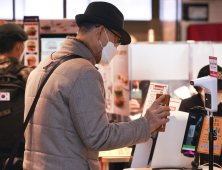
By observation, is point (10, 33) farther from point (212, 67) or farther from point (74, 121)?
point (212, 67)

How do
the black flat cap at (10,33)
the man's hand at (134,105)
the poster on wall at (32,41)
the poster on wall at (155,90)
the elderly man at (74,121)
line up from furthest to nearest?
the man's hand at (134,105)
the poster on wall at (32,41)
the black flat cap at (10,33)
the poster on wall at (155,90)
the elderly man at (74,121)

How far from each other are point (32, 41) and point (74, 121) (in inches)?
86.1

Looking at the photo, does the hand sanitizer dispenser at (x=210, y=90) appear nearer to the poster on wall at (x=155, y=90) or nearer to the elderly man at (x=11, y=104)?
the poster on wall at (x=155, y=90)

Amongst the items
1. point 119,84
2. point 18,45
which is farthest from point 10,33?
point 119,84

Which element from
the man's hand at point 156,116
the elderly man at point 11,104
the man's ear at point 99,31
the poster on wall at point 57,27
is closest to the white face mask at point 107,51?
the man's ear at point 99,31

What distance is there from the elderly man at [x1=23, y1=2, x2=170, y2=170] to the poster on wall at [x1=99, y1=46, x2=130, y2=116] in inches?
70.5

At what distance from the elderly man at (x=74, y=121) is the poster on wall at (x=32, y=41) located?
184 centimetres

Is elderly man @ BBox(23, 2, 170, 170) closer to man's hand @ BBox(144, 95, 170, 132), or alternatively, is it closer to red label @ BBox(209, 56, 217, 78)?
man's hand @ BBox(144, 95, 170, 132)

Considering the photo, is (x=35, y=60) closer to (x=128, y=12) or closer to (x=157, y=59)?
(x=157, y=59)

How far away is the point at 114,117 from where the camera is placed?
→ 12.5ft

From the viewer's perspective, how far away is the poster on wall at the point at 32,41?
3.20 meters

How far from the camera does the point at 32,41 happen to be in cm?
322

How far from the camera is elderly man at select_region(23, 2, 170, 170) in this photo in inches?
49.3

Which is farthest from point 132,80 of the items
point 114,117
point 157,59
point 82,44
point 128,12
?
point 128,12
